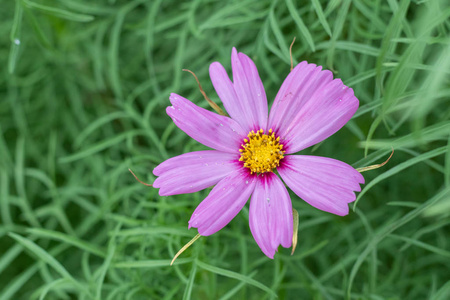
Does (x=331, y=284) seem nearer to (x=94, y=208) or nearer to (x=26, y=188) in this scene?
(x=94, y=208)

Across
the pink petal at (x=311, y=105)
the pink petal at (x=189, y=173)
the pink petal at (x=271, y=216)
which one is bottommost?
the pink petal at (x=271, y=216)

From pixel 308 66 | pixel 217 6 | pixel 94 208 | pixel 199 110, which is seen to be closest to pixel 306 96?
pixel 308 66

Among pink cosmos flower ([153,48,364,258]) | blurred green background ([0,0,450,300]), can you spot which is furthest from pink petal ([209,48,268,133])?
blurred green background ([0,0,450,300])

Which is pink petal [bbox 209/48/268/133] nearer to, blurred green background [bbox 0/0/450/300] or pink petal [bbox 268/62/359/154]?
pink petal [bbox 268/62/359/154]

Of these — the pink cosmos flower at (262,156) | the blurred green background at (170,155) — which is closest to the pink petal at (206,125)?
the pink cosmos flower at (262,156)

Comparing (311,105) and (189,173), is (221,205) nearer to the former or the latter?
(189,173)

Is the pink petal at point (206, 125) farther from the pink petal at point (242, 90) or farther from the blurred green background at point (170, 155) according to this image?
the blurred green background at point (170, 155)

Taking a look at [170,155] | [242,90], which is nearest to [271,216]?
[242,90]
